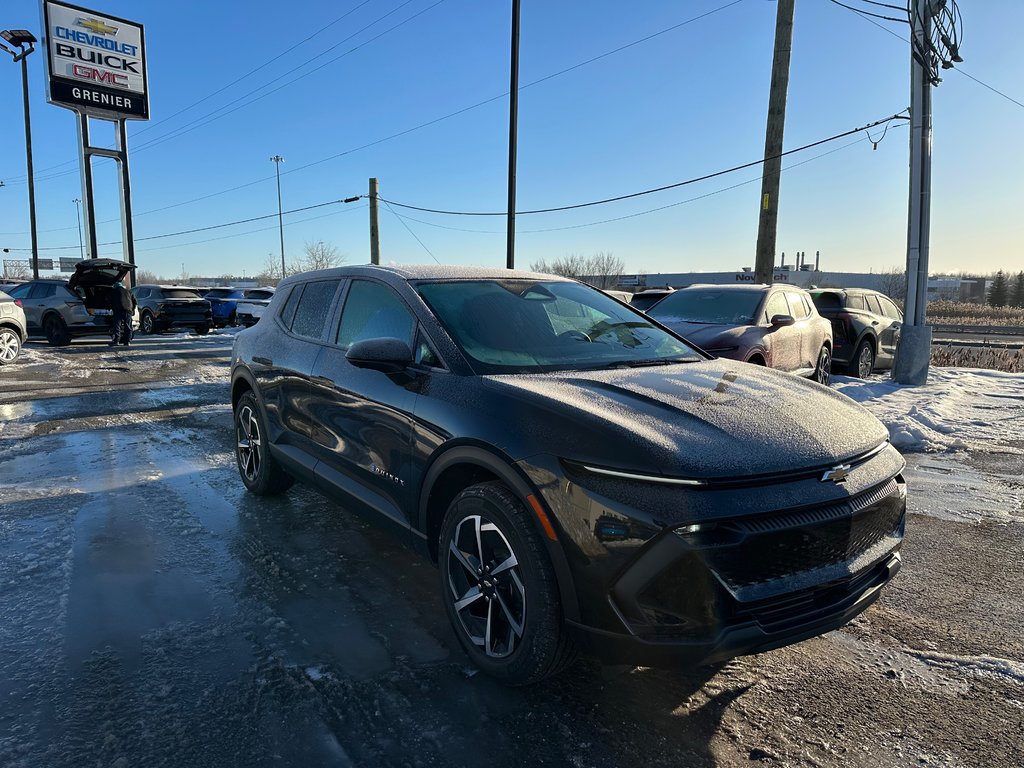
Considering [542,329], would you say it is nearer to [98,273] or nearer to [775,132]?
[775,132]

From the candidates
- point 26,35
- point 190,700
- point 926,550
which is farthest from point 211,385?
point 26,35

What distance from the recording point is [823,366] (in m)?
9.81

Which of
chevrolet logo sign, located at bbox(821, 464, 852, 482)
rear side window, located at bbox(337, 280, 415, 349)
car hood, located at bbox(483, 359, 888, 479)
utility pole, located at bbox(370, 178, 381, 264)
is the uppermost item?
utility pole, located at bbox(370, 178, 381, 264)

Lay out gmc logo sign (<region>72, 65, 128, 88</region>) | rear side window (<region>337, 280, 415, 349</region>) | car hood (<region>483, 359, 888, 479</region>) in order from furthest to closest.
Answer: gmc logo sign (<region>72, 65, 128, 88</region>), rear side window (<region>337, 280, 415, 349</region>), car hood (<region>483, 359, 888, 479</region>)

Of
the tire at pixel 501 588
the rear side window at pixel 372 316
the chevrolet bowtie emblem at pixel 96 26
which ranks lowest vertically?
the tire at pixel 501 588

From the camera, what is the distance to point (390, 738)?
2.29 m

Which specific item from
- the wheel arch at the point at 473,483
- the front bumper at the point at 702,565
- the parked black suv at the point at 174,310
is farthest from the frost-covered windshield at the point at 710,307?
the parked black suv at the point at 174,310

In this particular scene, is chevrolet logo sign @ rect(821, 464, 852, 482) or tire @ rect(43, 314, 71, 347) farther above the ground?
chevrolet logo sign @ rect(821, 464, 852, 482)

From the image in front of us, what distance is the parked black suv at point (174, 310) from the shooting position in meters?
21.7

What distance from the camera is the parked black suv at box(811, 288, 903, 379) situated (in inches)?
446

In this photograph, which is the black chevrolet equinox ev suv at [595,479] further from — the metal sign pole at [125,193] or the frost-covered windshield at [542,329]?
the metal sign pole at [125,193]

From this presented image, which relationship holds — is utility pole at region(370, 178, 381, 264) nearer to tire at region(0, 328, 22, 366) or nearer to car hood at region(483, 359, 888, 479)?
tire at region(0, 328, 22, 366)

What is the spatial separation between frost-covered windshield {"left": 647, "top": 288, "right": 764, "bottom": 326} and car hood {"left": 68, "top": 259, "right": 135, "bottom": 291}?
14.9 m

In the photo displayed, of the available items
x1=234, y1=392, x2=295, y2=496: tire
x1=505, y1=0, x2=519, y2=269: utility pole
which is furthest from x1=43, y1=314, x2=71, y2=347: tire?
x1=234, y1=392, x2=295, y2=496: tire
